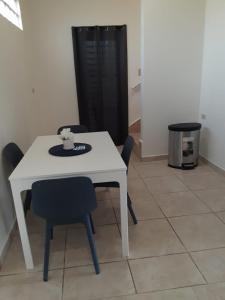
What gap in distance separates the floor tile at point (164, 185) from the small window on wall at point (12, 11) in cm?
245

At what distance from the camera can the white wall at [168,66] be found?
3.10m

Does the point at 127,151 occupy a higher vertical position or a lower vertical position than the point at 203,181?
higher

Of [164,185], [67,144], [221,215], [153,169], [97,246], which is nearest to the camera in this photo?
[97,246]

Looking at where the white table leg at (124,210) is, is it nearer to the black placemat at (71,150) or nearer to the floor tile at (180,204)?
the black placemat at (71,150)

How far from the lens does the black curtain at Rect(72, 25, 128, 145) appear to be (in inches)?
155

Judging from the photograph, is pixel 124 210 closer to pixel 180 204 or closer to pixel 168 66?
pixel 180 204

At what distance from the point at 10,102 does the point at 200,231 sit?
214cm

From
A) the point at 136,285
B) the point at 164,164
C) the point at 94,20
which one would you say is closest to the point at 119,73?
the point at 94,20

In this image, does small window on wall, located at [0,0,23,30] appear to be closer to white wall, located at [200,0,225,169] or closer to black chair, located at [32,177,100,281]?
black chair, located at [32,177,100,281]

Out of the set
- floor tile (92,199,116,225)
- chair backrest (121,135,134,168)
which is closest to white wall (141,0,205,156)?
floor tile (92,199,116,225)

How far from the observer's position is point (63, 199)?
1474 mm

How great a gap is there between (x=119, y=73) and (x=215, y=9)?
172 cm

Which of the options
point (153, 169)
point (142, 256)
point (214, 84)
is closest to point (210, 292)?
point (142, 256)

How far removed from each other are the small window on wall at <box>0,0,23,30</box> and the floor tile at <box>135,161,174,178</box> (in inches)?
95.2
